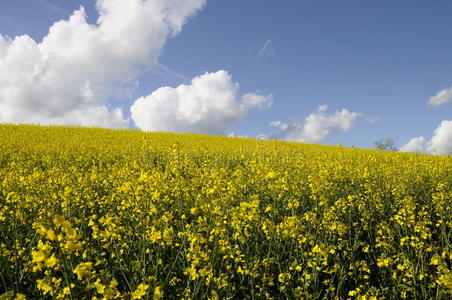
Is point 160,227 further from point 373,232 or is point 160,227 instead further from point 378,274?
point 373,232

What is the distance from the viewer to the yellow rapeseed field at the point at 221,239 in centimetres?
305

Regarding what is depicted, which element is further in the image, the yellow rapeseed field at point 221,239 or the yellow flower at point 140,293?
the yellow rapeseed field at point 221,239

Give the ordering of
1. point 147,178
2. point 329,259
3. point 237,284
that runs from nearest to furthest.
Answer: point 237,284, point 147,178, point 329,259

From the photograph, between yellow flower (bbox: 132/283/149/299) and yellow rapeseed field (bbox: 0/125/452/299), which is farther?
yellow rapeseed field (bbox: 0/125/452/299)

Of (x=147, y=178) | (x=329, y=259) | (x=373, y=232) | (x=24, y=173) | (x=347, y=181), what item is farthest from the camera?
(x=347, y=181)

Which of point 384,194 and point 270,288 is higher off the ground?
point 384,194

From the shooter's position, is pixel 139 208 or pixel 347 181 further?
pixel 347 181

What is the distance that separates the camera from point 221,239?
384 cm

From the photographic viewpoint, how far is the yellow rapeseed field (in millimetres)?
3051

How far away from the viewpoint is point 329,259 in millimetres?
4422

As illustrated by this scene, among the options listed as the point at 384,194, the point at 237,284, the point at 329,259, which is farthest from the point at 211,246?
the point at 384,194

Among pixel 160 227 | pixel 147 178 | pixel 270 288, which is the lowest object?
pixel 270 288

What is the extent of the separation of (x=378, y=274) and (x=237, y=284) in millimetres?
2066

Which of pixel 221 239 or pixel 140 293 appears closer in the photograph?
pixel 140 293
